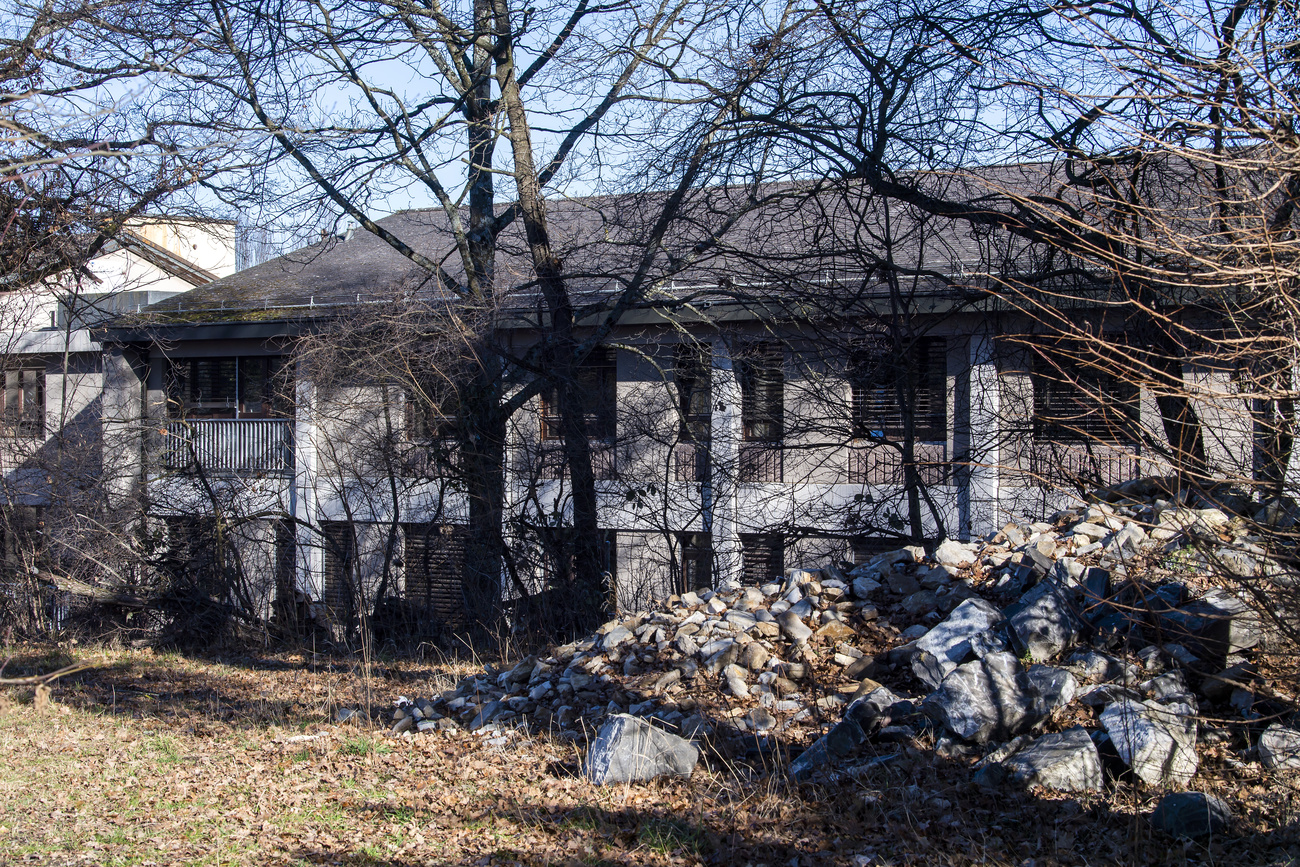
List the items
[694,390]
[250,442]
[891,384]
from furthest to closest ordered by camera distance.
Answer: [250,442]
[694,390]
[891,384]

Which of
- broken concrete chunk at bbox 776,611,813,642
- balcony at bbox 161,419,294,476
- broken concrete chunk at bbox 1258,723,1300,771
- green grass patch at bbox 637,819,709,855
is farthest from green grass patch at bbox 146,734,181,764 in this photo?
balcony at bbox 161,419,294,476

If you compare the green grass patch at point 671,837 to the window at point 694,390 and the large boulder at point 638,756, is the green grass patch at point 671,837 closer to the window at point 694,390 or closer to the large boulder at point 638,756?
the large boulder at point 638,756

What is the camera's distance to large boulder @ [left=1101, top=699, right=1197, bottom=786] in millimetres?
4176

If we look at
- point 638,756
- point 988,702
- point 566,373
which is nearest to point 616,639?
point 638,756

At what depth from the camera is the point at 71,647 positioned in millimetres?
11188

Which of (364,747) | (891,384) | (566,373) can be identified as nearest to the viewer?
(364,747)

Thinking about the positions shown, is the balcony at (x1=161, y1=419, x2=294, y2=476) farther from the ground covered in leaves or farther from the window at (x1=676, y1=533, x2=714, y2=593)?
the ground covered in leaves

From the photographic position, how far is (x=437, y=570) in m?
12.1

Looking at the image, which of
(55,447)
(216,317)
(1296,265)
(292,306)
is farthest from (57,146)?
(216,317)

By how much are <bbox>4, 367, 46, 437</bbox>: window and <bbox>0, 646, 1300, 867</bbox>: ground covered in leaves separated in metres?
9.91

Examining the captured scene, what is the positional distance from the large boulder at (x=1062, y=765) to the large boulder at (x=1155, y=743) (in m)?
0.14

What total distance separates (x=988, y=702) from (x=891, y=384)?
553 cm

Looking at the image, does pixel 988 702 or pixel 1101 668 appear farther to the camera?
pixel 1101 668

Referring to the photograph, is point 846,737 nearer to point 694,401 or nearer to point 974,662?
point 974,662
